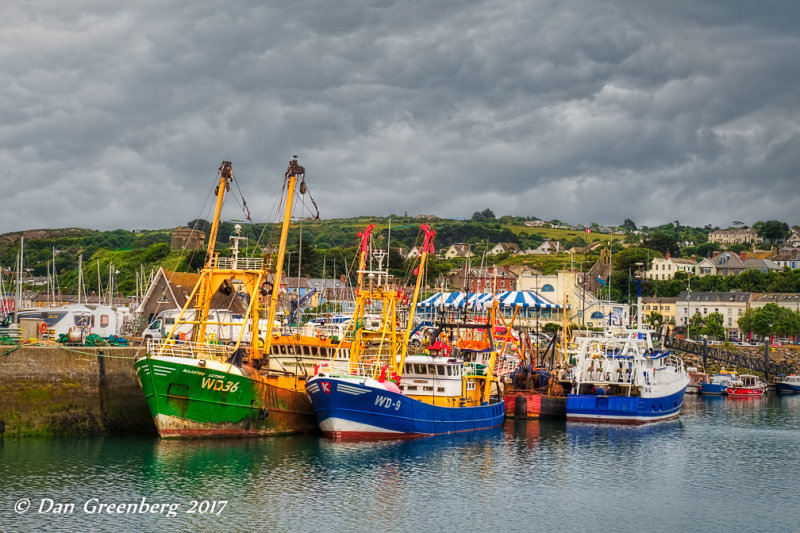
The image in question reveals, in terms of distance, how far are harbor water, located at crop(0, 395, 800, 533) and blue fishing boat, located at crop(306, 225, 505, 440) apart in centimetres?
122

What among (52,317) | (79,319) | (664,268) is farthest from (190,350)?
(664,268)

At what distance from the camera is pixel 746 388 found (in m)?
81.9

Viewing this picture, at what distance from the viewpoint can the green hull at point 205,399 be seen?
39.7m

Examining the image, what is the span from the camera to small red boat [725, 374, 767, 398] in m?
81.8

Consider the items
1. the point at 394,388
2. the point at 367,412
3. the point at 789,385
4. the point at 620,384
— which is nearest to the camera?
the point at 367,412

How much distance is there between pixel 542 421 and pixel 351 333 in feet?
48.3

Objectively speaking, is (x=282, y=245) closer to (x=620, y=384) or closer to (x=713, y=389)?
(x=620, y=384)

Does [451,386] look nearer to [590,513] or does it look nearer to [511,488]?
[511,488]

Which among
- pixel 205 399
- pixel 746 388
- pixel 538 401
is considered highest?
pixel 205 399

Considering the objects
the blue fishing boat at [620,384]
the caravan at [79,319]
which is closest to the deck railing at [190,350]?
the caravan at [79,319]

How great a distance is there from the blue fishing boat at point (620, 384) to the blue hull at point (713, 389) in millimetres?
23908

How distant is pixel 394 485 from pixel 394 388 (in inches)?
353

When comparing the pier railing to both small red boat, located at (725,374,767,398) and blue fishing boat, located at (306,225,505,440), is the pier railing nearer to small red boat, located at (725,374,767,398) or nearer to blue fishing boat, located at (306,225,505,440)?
small red boat, located at (725,374,767,398)

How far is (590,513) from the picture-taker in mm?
33219
